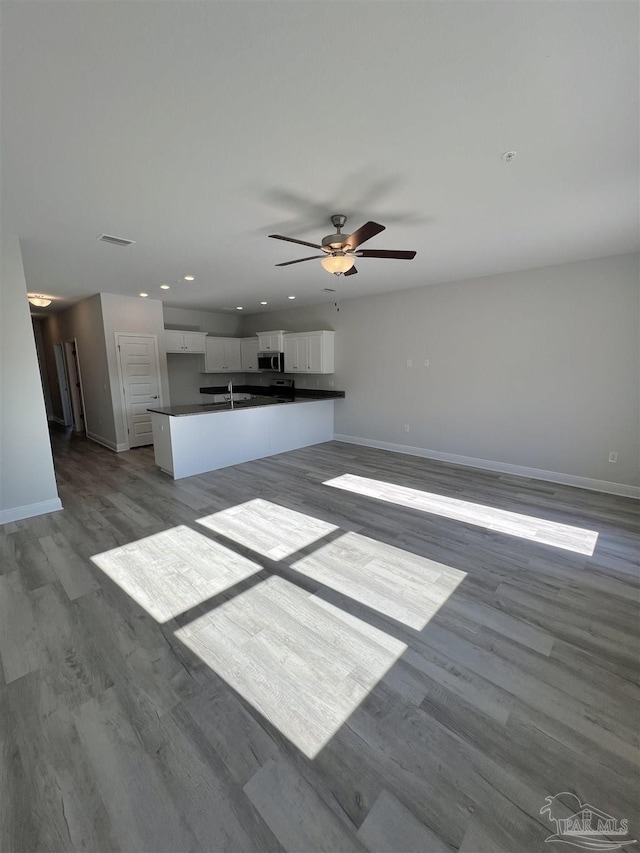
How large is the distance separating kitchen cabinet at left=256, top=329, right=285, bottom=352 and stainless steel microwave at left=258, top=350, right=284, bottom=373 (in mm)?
92

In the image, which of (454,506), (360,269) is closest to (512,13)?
(360,269)

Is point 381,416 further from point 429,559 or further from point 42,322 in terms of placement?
point 42,322

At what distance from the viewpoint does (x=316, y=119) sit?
1693 millimetres

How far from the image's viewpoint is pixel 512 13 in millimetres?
1212

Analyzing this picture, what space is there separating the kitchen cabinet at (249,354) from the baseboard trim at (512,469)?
3.19m

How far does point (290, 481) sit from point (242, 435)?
1355 mm

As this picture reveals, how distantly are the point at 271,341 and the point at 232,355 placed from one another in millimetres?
1408

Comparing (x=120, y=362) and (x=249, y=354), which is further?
(x=249, y=354)

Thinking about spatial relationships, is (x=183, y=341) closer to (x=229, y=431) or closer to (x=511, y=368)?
(x=229, y=431)

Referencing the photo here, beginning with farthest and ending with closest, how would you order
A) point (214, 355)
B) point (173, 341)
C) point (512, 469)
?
point (214, 355) < point (173, 341) < point (512, 469)

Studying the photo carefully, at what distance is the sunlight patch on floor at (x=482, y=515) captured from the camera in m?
3.06

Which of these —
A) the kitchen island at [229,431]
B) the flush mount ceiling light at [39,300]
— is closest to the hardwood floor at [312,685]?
the kitchen island at [229,431]

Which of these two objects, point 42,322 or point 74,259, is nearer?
A: point 74,259

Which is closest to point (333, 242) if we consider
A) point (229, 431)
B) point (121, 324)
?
point (229, 431)
